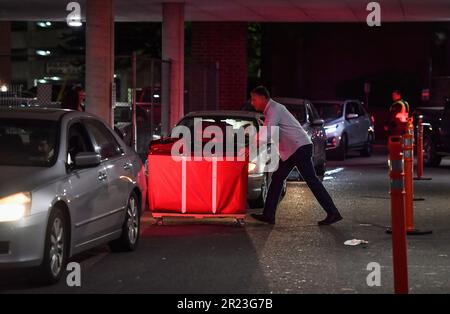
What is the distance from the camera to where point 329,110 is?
95.5 ft

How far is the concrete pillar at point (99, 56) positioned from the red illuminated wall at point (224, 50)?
1238cm

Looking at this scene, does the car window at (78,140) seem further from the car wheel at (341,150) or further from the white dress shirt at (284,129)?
the car wheel at (341,150)

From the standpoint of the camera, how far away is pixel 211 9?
24062mm

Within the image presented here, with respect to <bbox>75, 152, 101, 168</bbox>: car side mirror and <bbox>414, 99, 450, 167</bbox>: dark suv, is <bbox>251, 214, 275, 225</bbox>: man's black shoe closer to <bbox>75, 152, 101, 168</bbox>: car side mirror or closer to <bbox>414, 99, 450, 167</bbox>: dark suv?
<bbox>75, 152, 101, 168</bbox>: car side mirror

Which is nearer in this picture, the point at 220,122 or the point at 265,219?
the point at 265,219

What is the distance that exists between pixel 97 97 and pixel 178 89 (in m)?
5.58

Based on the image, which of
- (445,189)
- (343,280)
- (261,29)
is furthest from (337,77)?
(343,280)

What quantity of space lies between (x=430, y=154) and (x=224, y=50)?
Result: 7934mm

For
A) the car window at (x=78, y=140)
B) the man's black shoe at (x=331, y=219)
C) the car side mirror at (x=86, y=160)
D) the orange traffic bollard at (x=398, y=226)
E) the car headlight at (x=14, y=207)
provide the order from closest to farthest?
the orange traffic bollard at (x=398, y=226) → the car headlight at (x=14, y=207) → the car side mirror at (x=86, y=160) → the car window at (x=78, y=140) → the man's black shoe at (x=331, y=219)

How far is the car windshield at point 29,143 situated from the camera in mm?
9844

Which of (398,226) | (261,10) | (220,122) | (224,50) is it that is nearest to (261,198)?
(220,122)

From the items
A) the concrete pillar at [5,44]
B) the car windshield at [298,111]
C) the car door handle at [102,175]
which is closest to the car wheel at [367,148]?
the car windshield at [298,111]

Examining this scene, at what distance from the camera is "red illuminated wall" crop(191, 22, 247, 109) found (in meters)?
30.9

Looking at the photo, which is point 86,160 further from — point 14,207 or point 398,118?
point 398,118
